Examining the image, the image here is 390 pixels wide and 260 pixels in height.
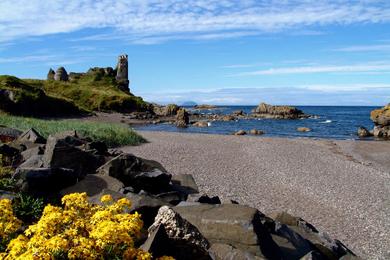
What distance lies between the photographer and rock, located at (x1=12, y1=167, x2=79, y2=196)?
43.7 ft

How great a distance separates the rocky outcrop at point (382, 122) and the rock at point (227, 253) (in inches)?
2612

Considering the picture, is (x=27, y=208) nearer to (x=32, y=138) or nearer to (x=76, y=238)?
(x=76, y=238)

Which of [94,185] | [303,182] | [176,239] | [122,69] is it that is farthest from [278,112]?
[176,239]

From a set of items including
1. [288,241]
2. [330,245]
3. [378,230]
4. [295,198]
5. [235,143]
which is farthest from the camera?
[235,143]

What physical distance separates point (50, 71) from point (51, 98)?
7066 centimetres

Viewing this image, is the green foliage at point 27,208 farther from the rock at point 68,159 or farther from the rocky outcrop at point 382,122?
the rocky outcrop at point 382,122

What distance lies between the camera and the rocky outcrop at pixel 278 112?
129m

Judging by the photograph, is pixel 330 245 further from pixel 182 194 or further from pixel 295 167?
pixel 295 167

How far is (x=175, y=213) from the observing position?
980 centimetres

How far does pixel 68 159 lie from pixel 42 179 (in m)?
2.62

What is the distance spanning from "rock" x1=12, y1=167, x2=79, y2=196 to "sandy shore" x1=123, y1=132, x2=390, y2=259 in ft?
26.8

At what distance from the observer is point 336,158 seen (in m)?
36.2

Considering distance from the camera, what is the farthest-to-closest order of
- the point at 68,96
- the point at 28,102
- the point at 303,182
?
the point at 68,96, the point at 28,102, the point at 303,182

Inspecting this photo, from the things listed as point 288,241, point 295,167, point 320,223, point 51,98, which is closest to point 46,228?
point 288,241
